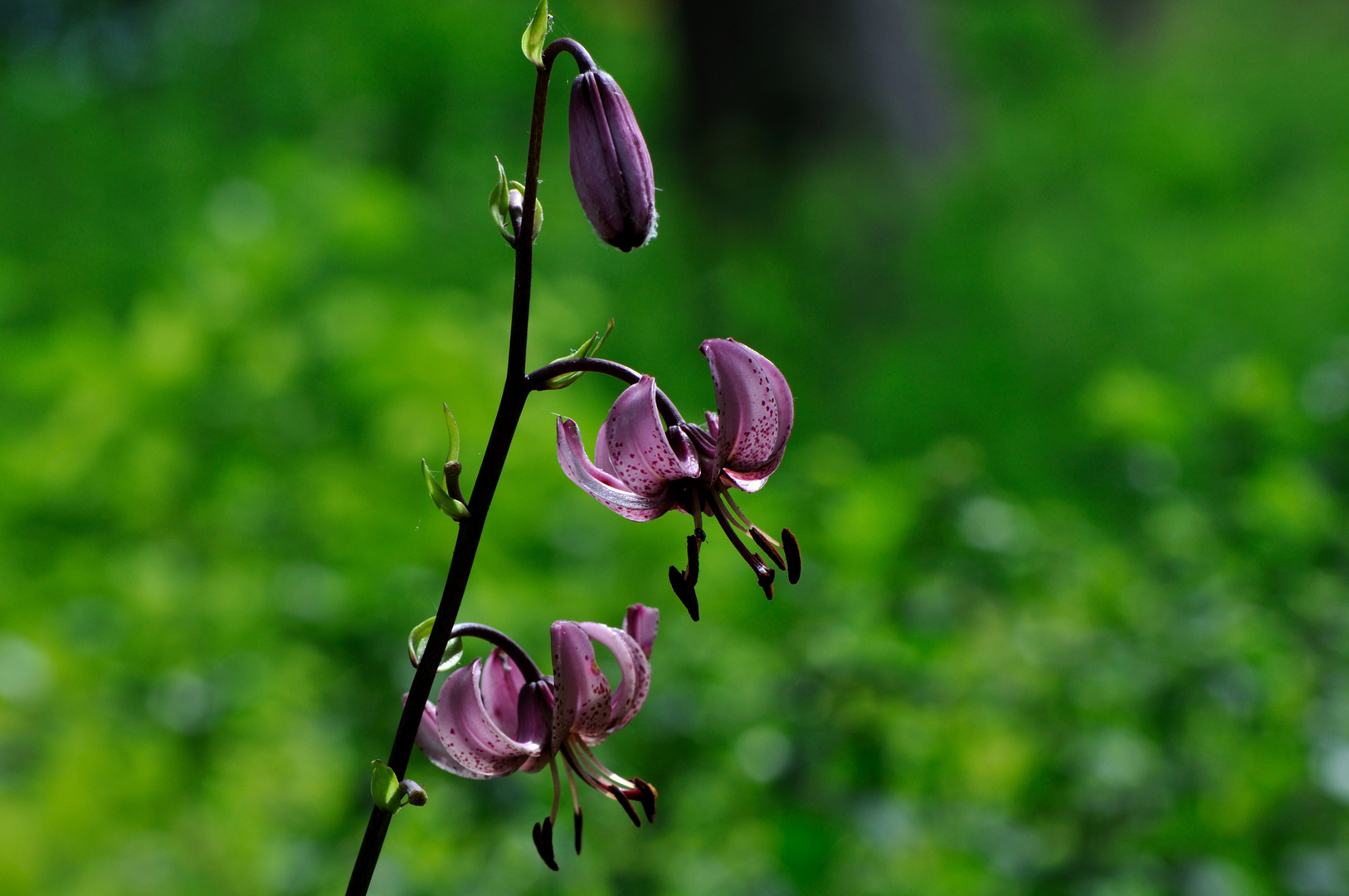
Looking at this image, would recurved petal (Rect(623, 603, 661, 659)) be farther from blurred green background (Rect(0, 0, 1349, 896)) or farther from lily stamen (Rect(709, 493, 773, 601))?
blurred green background (Rect(0, 0, 1349, 896))

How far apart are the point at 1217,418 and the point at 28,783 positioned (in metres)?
1.56

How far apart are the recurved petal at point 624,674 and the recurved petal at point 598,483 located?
52 millimetres

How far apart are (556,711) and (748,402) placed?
0.16m

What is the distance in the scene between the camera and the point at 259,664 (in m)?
1.60

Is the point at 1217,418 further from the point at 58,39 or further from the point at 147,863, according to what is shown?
the point at 58,39

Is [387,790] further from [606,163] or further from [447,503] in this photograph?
[606,163]

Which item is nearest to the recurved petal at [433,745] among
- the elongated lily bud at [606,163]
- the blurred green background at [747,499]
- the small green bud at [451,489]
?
the small green bud at [451,489]

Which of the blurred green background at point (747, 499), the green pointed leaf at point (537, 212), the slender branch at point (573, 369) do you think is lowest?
the slender branch at point (573, 369)

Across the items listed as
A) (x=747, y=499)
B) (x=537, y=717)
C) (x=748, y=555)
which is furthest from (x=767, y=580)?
(x=747, y=499)

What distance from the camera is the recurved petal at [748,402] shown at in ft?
1.73

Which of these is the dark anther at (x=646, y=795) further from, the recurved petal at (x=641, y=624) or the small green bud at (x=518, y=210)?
the small green bud at (x=518, y=210)

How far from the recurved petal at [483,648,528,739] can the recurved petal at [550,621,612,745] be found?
61 millimetres

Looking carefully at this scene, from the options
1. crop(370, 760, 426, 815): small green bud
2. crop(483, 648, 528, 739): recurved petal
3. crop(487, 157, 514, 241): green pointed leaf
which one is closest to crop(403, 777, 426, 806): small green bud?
crop(370, 760, 426, 815): small green bud

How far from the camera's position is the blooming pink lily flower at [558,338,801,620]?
520 millimetres
